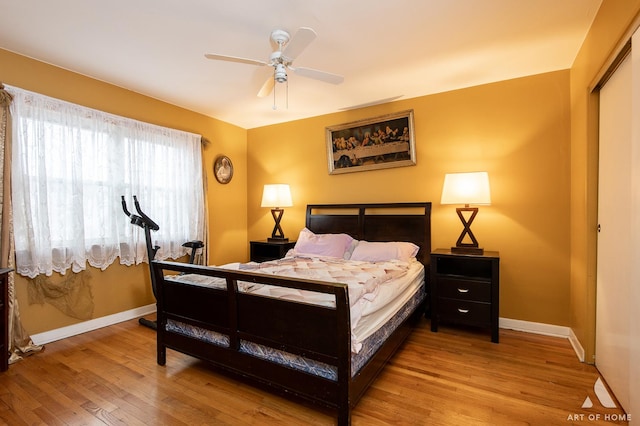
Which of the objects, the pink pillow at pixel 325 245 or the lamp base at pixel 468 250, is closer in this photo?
the lamp base at pixel 468 250

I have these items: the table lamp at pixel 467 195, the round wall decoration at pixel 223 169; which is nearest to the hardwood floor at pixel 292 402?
the table lamp at pixel 467 195

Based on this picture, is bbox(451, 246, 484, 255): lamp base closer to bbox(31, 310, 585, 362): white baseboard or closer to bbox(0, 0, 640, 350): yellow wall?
bbox(0, 0, 640, 350): yellow wall

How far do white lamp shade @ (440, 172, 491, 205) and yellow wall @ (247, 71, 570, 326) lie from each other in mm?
412

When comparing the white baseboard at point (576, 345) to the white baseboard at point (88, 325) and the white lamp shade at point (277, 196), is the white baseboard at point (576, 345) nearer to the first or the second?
the white lamp shade at point (277, 196)

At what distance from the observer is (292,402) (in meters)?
1.95

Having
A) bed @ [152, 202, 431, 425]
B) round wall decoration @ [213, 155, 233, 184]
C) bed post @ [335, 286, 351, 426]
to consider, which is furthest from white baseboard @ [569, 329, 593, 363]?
round wall decoration @ [213, 155, 233, 184]

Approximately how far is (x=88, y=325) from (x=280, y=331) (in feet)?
8.60

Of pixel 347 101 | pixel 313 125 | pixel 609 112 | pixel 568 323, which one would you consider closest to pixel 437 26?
pixel 609 112

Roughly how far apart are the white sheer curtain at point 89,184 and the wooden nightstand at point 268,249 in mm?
899

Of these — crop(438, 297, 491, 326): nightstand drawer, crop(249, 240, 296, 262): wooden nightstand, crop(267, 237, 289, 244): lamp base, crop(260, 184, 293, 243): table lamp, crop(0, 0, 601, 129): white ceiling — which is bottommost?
crop(438, 297, 491, 326): nightstand drawer

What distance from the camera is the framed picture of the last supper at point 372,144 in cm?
373

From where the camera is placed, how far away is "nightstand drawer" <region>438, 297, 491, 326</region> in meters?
2.91

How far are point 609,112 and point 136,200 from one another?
4.32 meters

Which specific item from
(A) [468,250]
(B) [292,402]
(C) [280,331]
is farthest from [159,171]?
(A) [468,250]
